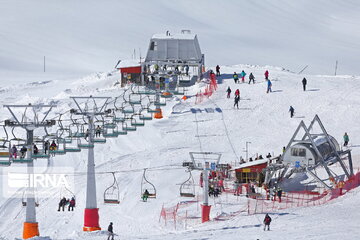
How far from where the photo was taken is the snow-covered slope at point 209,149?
32.3m

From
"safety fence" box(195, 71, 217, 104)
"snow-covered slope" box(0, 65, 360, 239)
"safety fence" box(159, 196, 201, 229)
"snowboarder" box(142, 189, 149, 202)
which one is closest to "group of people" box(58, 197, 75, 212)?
"snow-covered slope" box(0, 65, 360, 239)

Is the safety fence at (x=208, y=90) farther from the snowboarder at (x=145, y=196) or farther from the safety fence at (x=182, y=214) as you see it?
the snowboarder at (x=145, y=196)

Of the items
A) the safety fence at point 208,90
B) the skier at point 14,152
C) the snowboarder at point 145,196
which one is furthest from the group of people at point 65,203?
the safety fence at point 208,90

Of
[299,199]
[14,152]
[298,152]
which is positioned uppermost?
[14,152]

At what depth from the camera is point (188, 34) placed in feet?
232

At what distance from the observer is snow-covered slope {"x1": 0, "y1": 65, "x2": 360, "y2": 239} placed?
32.3m

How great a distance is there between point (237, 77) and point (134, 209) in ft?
91.6

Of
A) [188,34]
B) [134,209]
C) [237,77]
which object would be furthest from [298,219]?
[188,34]

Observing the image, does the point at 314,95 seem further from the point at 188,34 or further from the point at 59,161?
the point at 59,161

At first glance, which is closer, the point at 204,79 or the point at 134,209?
the point at 134,209

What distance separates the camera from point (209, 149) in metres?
47.4

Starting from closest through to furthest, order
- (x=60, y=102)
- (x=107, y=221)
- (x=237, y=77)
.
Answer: (x=107, y=221) < (x=237, y=77) < (x=60, y=102)

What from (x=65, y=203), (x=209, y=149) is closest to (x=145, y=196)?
(x=65, y=203)

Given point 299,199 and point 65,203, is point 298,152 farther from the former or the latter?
point 65,203
